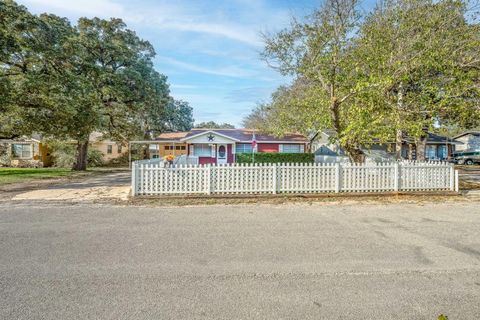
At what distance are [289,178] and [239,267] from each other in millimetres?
6388

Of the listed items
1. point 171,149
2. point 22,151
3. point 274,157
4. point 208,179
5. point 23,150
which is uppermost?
point 171,149

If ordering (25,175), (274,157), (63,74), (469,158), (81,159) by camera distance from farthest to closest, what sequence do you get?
(469,158)
(81,159)
(274,157)
(25,175)
(63,74)

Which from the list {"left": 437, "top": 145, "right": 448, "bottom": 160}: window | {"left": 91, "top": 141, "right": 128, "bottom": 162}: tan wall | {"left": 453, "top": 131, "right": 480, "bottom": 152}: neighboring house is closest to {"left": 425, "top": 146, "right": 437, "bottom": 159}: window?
{"left": 437, "top": 145, "right": 448, "bottom": 160}: window

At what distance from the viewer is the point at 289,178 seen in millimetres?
10188

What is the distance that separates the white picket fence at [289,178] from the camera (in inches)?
386

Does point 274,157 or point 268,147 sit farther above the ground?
point 268,147

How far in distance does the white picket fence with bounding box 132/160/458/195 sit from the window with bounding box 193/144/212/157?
15.4m

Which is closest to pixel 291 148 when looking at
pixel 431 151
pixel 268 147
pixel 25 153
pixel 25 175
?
pixel 268 147

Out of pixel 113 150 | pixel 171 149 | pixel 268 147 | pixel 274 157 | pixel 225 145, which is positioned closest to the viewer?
pixel 274 157

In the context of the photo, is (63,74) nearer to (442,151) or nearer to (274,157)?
(274,157)

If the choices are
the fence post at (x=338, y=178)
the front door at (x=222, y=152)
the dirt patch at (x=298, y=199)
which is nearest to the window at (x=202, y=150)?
the front door at (x=222, y=152)

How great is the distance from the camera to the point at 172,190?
979cm

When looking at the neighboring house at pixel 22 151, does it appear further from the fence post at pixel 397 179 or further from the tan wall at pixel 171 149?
the fence post at pixel 397 179

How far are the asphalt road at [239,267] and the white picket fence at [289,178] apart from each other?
2.75 meters
